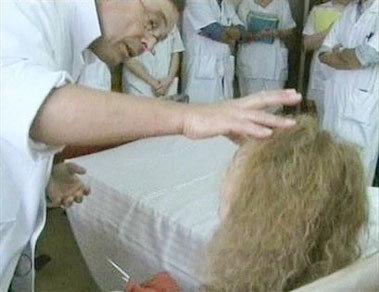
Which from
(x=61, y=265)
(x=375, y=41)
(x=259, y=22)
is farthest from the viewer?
(x=259, y=22)

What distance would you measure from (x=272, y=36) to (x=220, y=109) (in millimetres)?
3312

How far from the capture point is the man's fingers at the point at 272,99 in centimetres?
86

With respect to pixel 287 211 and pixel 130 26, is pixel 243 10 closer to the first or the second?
pixel 130 26

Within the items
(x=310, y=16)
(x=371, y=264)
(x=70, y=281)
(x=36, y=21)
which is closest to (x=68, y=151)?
(x=70, y=281)

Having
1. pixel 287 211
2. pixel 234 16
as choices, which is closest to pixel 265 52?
pixel 234 16

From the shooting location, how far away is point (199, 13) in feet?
12.3

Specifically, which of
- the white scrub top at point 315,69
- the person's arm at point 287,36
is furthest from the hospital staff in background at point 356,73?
the person's arm at point 287,36

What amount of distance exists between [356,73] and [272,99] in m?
2.54

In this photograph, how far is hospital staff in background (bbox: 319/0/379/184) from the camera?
319 centimetres

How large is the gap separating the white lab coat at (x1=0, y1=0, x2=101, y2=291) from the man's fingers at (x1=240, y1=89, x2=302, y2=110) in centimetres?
24

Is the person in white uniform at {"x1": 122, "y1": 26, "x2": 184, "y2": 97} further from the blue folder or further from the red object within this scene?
the red object

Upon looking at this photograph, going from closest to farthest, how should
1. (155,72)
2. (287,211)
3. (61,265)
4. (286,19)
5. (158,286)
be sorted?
(287,211), (158,286), (61,265), (155,72), (286,19)

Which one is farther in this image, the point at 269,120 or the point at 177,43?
the point at 177,43

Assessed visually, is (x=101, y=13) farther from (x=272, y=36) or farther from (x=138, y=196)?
(x=272, y=36)
